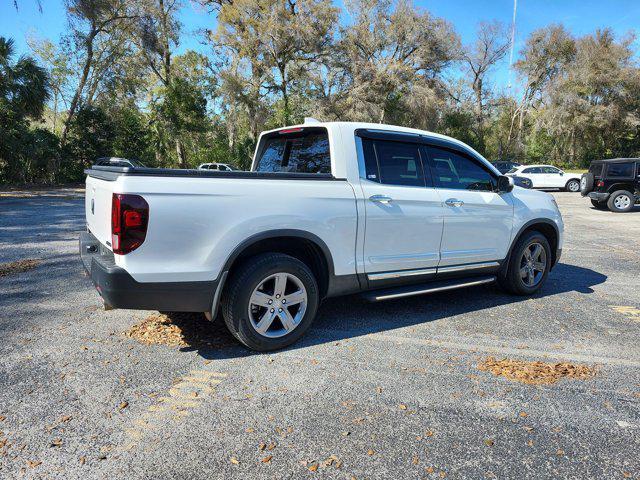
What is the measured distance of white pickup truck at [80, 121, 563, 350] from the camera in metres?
3.14

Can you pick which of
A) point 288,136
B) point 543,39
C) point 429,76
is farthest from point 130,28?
point 543,39

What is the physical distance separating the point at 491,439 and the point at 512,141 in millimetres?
51002

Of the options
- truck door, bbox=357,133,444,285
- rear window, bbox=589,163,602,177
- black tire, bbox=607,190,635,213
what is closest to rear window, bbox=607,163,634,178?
rear window, bbox=589,163,602,177

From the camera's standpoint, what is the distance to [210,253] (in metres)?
3.30

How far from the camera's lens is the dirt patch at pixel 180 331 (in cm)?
385

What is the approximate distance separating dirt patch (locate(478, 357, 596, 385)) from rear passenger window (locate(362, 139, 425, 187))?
180 centimetres

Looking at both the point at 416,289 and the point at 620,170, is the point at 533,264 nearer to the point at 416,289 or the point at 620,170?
the point at 416,289

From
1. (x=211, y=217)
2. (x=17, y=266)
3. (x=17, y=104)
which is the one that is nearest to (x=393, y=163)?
(x=211, y=217)

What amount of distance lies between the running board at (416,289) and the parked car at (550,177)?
2228cm

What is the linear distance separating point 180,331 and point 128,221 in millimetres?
1419

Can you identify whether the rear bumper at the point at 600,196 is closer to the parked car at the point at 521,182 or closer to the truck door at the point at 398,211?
the parked car at the point at 521,182

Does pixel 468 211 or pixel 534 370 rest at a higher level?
pixel 468 211

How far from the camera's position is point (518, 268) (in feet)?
17.3

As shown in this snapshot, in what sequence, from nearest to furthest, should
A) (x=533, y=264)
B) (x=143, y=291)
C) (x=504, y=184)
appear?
(x=143, y=291)
(x=504, y=184)
(x=533, y=264)
